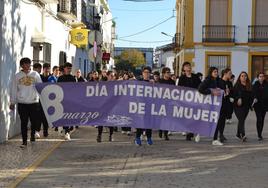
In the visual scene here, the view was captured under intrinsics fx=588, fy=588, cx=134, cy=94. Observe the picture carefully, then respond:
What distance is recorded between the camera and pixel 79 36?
3067cm

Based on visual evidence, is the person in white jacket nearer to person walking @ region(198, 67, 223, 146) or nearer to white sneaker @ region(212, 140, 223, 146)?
person walking @ region(198, 67, 223, 146)

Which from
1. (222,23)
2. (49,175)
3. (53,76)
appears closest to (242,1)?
(222,23)

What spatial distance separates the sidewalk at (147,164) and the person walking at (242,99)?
0.45m

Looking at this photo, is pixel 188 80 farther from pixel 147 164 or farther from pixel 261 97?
pixel 147 164

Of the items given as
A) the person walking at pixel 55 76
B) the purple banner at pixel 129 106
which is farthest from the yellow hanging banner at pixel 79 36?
the purple banner at pixel 129 106

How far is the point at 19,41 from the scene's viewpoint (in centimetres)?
1494

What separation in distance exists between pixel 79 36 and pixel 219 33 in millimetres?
10199

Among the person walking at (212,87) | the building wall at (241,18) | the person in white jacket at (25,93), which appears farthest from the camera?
the building wall at (241,18)

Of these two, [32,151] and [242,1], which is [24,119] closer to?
[32,151]

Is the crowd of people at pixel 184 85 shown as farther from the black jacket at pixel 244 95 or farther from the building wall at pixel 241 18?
the building wall at pixel 241 18

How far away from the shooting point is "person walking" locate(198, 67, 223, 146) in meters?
12.9

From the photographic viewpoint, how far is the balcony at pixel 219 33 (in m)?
36.6

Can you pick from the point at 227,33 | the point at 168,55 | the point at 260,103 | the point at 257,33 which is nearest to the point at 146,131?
the point at 260,103

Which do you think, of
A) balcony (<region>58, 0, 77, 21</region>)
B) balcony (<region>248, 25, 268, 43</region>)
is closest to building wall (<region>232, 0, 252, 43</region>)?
balcony (<region>248, 25, 268, 43</region>)
